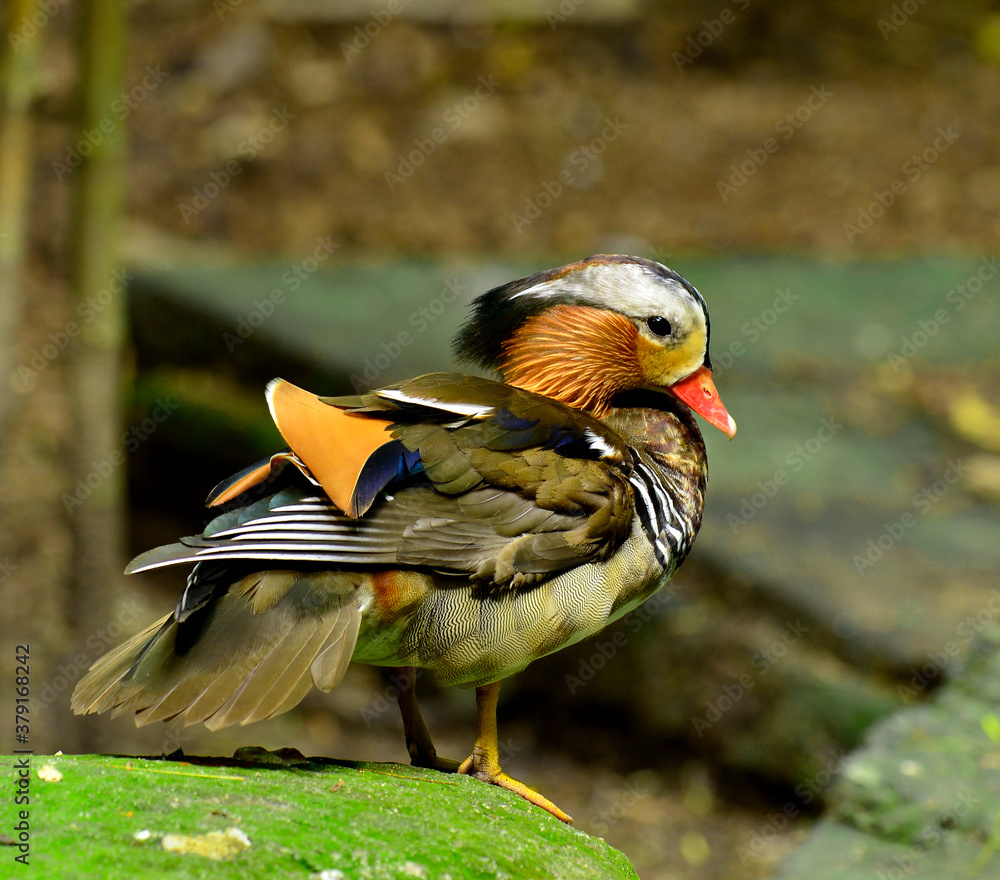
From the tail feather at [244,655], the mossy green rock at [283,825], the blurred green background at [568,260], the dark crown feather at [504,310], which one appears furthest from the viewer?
the blurred green background at [568,260]

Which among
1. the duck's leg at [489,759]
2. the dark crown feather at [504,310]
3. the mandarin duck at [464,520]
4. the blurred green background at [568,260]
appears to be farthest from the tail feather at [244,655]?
the blurred green background at [568,260]

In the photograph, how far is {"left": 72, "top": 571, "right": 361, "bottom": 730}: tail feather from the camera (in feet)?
6.54

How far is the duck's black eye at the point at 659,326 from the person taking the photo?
256 cm

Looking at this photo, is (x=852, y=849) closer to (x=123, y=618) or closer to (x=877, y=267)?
(x=123, y=618)

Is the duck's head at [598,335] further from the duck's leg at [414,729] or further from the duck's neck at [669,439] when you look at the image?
the duck's leg at [414,729]

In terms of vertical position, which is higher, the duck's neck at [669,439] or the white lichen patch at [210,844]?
the duck's neck at [669,439]

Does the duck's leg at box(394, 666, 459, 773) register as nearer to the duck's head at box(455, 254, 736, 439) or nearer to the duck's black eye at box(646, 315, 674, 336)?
the duck's head at box(455, 254, 736, 439)

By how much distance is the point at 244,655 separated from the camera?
204 centimetres

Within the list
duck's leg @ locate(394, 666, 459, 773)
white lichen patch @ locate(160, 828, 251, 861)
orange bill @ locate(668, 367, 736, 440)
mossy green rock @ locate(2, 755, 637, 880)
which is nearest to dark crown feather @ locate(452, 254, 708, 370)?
orange bill @ locate(668, 367, 736, 440)

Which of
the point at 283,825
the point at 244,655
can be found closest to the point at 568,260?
the point at 244,655

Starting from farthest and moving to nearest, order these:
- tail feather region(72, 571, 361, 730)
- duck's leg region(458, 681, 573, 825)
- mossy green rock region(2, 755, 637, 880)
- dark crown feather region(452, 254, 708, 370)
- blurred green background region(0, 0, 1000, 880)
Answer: blurred green background region(0, 0, 1000, 880) → dark crown feather region(452, 254, 708, 370) → duck's leg region(458, 681, 573, 825) → tail feather region(72, 571, 361, 730) → mossy green rock region(2, 755, 637, 880)

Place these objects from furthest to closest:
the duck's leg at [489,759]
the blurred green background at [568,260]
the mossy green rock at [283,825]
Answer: the blurred green background at [568,260], the duck's leg at [489,759], the mossy green rock at [283,825]

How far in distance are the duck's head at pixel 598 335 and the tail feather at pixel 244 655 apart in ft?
2.50

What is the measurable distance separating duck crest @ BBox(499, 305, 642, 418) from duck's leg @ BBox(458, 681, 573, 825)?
2.26 feet
